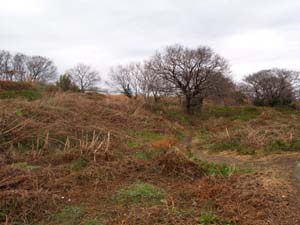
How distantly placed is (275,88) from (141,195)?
29.3 m

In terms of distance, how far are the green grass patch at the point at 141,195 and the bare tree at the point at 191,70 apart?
15654mm

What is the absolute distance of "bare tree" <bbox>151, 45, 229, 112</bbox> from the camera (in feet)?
63.0

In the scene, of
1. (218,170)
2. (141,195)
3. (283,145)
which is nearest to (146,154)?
(218,170)

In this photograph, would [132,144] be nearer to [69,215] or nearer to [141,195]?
[141,195]

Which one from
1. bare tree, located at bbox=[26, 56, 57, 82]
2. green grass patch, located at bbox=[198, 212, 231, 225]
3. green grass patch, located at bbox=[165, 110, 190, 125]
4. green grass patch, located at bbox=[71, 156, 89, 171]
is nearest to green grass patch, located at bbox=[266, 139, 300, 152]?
green grass patch, located at bbox=[198, 212, 231, 225]

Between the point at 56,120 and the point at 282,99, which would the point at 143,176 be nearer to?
the point at 56,120

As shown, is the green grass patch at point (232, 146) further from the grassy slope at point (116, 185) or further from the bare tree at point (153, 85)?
the bare tree at point (153, 85)

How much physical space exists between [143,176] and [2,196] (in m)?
2.35

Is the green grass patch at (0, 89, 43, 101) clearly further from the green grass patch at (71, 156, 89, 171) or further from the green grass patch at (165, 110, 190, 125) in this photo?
the green grass patch at (71, 156, 89, 171)

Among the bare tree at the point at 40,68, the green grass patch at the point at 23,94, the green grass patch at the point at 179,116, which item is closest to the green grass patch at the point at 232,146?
the green grass patch at the point at 179,116

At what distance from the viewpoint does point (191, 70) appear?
62.7 feet

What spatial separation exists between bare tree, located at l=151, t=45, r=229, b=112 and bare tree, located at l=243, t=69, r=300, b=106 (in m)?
12.0

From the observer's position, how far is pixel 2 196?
3.49 metres

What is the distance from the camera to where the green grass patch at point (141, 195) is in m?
3.80
